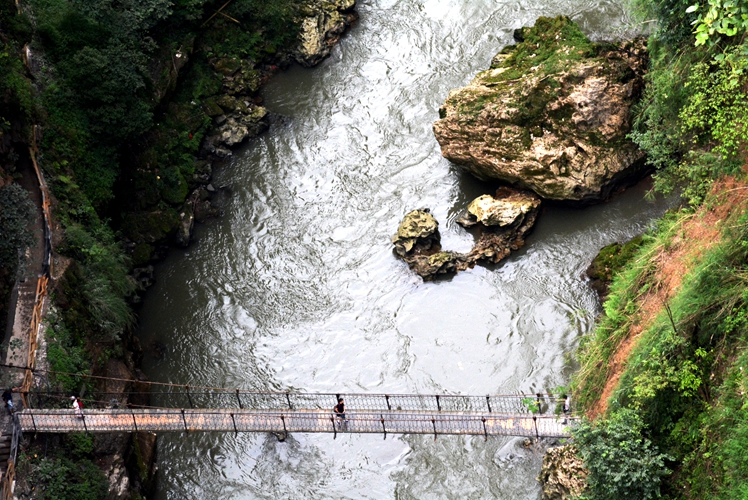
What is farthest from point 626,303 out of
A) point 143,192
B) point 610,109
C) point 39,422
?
point 143,192

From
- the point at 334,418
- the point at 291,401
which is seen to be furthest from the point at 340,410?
the point at 291,401

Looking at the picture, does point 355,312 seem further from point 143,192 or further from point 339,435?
point 143,192

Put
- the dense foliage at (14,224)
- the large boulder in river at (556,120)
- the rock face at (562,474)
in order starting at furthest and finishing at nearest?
the large boulder in river at (556,120)
the dense foliage at (14,224)
the rock face at (562,474)

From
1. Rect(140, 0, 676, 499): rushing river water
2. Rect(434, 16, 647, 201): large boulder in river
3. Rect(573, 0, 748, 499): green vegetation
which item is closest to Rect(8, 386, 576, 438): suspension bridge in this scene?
Rect(140, 0, 676, 499): rushing river water

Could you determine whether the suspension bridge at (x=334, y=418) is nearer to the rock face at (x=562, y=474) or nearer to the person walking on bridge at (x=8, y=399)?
the person walking on bridge at (x=8, y=399)

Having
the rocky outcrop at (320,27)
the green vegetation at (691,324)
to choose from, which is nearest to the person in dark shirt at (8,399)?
the green vegetation at (691,324)

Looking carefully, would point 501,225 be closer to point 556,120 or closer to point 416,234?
point 416,234

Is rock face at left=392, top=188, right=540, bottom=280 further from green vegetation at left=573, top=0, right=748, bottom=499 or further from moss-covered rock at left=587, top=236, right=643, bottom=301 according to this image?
green vegetation at left=573, top=0, right=748, bottom=499
